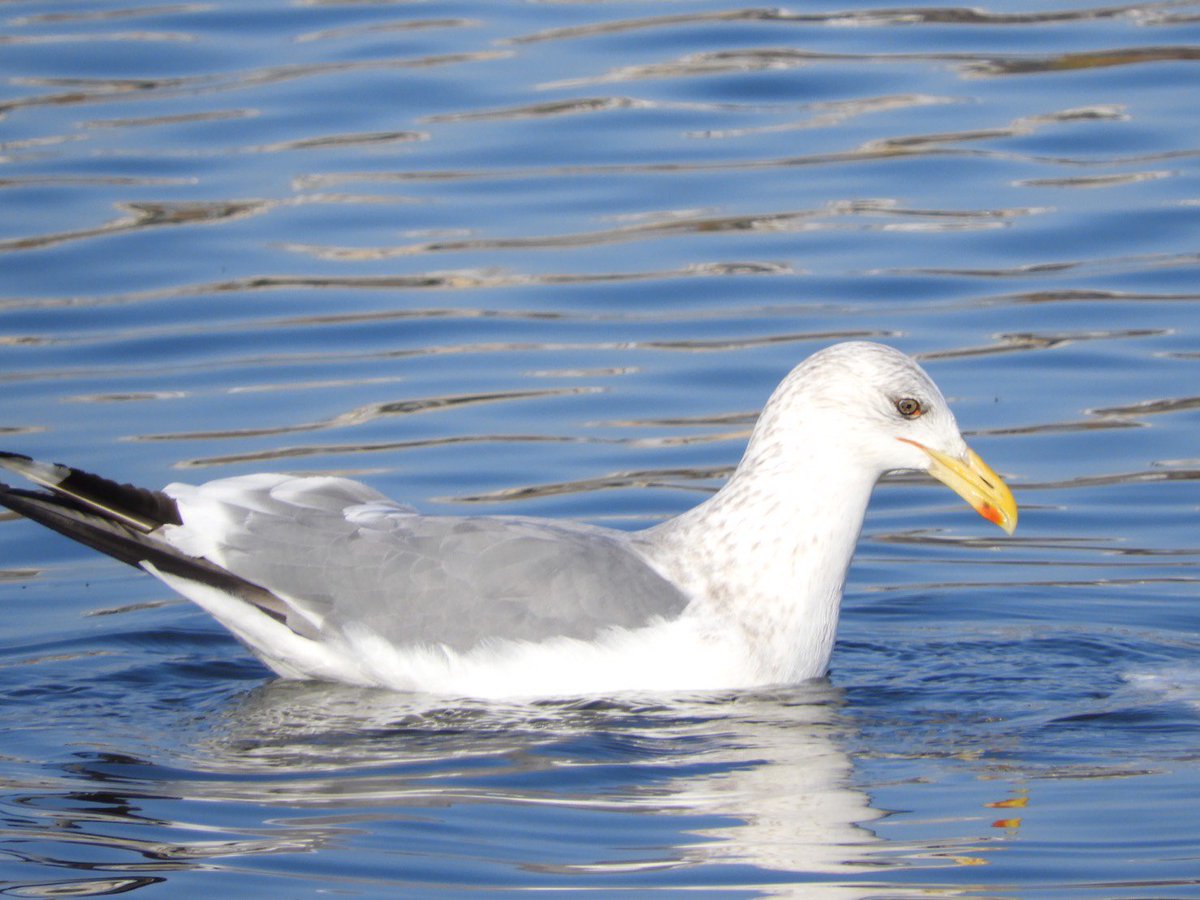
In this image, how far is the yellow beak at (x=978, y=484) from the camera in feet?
23.9

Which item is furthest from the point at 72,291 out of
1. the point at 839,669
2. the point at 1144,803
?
the point at 1144,803

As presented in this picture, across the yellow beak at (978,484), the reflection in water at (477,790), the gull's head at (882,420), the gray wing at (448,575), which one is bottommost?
the reflection in water at (477,790)

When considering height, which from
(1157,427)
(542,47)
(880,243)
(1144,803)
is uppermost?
(542,47)

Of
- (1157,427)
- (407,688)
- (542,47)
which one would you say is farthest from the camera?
Answer: (542,47)

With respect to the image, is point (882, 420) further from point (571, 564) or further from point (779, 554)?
point (571, 564)

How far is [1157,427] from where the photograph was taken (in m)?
10.0

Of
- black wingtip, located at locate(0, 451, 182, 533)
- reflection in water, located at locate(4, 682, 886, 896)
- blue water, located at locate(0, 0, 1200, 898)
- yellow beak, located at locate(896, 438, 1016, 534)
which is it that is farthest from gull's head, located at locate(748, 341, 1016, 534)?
black wingtip, located at locate(0, 451, 182, 533)

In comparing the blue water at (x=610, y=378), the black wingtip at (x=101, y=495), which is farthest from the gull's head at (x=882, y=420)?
the black wingtip at (x=101, y=495)

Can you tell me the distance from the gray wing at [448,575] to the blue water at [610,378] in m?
0.27

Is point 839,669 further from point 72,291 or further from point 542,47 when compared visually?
point 542,47

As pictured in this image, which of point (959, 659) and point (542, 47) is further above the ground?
point (542, 47)

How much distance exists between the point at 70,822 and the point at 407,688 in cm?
140

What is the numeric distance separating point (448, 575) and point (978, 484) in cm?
174

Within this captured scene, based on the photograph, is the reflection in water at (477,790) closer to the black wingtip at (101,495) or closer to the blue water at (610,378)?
the blue water at (610,378)
